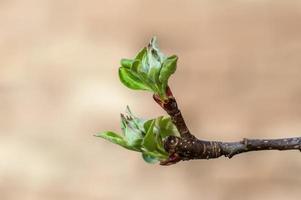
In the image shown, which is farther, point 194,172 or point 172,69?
point 194,172

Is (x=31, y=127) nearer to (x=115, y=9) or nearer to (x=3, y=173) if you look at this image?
(x=3, y=173)

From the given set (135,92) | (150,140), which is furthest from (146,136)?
(135,92)

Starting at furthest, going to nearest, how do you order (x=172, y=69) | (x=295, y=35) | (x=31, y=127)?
(x=31, y=127) → (x=295, y=35) → (x=172, y=69)

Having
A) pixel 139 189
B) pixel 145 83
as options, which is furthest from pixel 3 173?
pixel 145 83

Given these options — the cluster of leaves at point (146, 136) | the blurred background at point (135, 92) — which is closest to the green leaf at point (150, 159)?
the cluster of leaves at point (146, 136)

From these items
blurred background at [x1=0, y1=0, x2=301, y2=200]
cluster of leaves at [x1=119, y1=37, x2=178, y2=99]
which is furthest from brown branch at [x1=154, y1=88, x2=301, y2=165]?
blurred background at [x1=0, y1=0, x2=301, y2=200]

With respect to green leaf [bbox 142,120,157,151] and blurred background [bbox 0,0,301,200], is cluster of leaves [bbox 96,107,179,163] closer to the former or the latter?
green leaf [bbox 142,120,157,151]

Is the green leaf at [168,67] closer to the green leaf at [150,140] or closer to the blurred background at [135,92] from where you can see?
the green leaf at [150,140]
